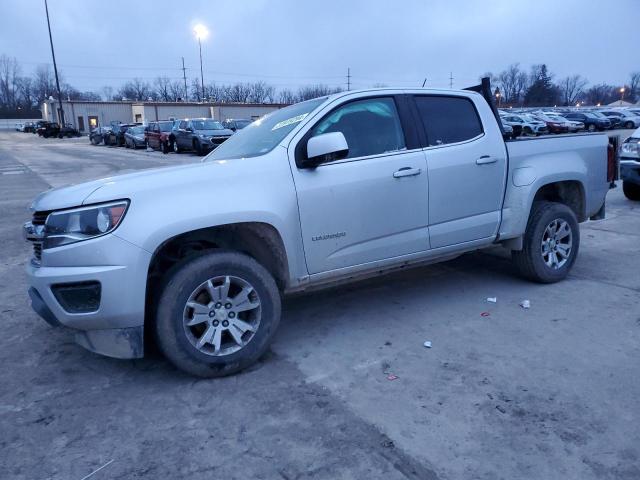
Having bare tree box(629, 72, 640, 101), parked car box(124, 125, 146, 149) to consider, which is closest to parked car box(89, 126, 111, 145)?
→ parked car box(124, 125, 146, 149)

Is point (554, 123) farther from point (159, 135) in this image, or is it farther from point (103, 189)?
point (103, 189)

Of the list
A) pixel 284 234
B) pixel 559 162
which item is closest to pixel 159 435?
pixel 284 234

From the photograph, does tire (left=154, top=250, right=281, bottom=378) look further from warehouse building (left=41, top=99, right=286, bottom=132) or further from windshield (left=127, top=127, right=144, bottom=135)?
warehouse building (left=41, top=99, right=286, bottom=132)

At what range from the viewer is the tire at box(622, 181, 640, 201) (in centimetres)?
977

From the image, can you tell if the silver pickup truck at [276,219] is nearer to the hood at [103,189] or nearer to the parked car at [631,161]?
the hood at [103,189]

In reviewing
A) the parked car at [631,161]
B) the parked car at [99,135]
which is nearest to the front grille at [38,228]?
the parked car at [631,161]

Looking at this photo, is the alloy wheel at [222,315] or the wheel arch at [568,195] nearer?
the alloy wheel at [222,315]


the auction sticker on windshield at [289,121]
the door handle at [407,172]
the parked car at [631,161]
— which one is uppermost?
the auction sticker on windshield at [289,121]

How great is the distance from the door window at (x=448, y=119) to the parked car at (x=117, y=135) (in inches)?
1439

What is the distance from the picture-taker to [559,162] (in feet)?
16.2

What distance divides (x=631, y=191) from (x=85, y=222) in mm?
10085

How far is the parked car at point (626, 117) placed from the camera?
45.4 metres

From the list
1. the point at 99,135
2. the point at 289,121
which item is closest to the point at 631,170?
the point at 289,121

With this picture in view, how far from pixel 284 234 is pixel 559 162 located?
301cm
